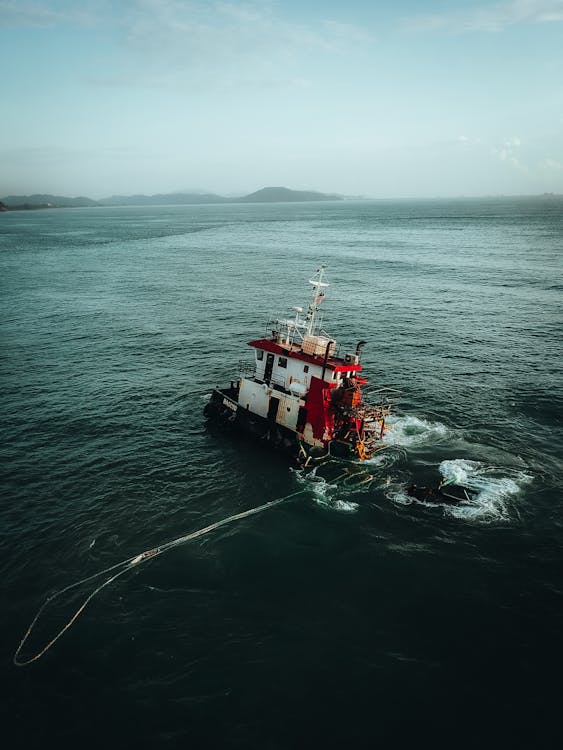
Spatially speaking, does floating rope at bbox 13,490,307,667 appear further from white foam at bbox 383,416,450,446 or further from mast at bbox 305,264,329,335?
mast at bbox 305,264,329,335

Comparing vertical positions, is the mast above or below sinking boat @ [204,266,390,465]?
above

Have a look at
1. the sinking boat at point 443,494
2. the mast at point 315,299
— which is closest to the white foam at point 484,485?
the sinking boat at point 443,494

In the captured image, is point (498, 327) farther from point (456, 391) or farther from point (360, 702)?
point (360, 702)

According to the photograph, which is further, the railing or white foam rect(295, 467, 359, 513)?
the railing

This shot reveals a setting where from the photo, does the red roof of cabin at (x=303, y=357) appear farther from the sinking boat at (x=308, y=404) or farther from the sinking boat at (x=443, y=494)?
the sinking boat at (x=443, y=494)

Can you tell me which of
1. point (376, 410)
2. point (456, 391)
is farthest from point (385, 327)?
point (376, 410)

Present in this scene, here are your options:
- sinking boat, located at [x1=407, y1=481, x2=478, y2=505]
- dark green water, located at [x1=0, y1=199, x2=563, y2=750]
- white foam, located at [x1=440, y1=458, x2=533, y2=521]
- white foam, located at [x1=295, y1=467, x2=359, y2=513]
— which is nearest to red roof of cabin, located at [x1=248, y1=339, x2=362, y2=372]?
white foam, located at [x1=295, y1=467, x2=359, y2=513]

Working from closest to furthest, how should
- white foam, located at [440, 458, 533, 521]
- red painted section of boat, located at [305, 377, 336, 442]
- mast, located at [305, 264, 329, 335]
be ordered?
1. white foam, located at [440, 458, 533, 521]
2. mast, located at [305, 264, 329, 335]
3. red painted section of boat, located at [305, 377, 336, 442]
